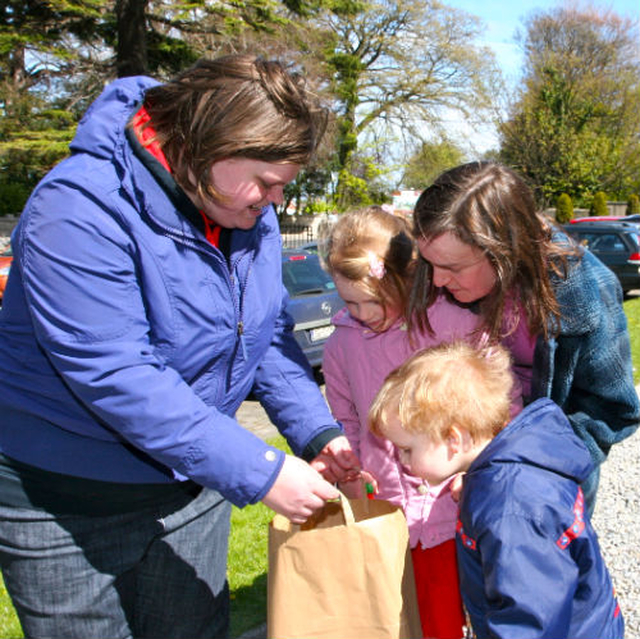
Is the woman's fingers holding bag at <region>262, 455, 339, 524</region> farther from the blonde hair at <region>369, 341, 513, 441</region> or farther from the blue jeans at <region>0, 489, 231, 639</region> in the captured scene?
the blue jeans at <region>0, 489, 231, 639</region>

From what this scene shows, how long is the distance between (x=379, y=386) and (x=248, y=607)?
1.36 m

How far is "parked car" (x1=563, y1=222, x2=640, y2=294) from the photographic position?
45.8 feet

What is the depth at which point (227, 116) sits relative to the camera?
1613 millimetres

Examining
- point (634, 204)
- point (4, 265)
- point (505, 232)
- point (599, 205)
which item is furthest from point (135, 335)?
point (634, 204)

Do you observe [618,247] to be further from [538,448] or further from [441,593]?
[538,448]

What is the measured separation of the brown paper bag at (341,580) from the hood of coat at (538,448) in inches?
11.3

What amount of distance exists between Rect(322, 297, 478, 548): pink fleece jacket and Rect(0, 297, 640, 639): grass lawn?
1062 millimetres

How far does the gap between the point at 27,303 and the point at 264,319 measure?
0.61 meters

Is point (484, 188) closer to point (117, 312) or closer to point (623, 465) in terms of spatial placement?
point (117, 312)

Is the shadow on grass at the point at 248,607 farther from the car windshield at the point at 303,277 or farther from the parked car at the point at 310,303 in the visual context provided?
the car windshield at the point at 303,277

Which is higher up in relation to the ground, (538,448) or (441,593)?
(538,448)

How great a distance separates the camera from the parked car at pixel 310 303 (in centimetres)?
739

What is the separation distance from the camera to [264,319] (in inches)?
75.7

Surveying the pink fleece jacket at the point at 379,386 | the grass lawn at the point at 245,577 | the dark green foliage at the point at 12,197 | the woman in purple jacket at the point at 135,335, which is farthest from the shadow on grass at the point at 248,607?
the dark green foliage at the point at 12,197
